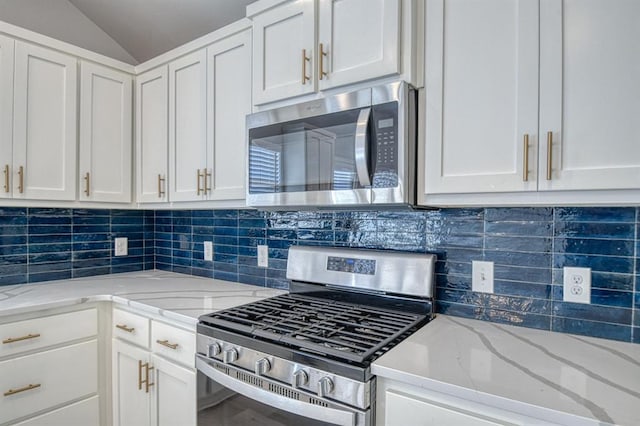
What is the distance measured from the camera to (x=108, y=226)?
2490 millimetres

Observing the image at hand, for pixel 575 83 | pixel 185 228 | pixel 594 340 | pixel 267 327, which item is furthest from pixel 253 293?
pixel 575 83

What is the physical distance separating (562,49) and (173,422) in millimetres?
1963

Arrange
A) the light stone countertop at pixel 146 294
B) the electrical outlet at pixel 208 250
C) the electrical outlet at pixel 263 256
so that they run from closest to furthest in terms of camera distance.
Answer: the light stone countertop at pixel 146 294, the electrical outlet at pixel 263 256, the electrical outlet at pixel 208 250

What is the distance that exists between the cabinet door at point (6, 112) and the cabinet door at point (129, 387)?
3.18ft

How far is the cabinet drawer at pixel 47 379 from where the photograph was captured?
1.59 m

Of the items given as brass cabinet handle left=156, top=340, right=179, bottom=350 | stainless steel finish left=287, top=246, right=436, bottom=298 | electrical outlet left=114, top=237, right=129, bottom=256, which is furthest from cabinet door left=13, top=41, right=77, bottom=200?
stainless steel finish left=287, top=246, right=436, bottom=298

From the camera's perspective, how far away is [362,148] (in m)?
1.30

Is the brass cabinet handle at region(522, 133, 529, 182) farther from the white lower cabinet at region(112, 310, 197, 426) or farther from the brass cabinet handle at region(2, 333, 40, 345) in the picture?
the brass cabinet handle at region(2, 333, 40, 345)

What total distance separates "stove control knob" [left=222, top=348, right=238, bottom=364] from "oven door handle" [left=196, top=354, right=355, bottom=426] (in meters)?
0.06

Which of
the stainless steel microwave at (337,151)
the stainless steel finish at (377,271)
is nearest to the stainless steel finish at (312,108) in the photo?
the stainless steel microwave at (337,151)

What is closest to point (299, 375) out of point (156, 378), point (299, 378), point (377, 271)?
point (299, 378)

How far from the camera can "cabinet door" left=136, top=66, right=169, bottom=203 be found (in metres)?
2.15

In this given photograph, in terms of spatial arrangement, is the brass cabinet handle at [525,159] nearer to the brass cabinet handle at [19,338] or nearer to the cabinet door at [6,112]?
the brass cabinet handle at [19,338]

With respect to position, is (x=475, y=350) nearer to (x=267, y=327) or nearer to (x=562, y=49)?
(x=267, y=327)
